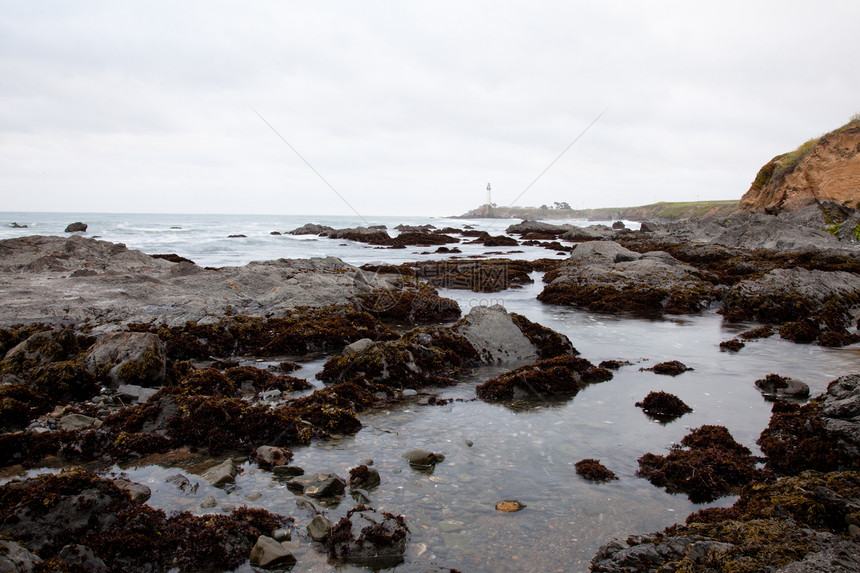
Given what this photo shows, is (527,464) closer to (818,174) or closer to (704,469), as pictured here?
(704,469)

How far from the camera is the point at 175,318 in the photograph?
1101 cm

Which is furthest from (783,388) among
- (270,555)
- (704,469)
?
(270,555)

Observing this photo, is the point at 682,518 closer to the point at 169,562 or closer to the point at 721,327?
the point at 169,562

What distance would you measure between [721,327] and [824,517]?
10.5 metres

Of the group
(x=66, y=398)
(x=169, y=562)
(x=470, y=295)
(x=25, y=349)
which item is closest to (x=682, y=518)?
(x=169, y=562)

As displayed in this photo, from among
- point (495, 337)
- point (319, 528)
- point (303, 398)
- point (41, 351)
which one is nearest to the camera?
point (319, 528)

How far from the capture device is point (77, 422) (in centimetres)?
618

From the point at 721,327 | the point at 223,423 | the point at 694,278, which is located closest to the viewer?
the point at 223,423

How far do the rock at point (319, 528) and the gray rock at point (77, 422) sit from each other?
142 inches

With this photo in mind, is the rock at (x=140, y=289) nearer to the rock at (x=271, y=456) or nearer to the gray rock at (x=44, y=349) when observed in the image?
the gray rock at (x=44, y=349)

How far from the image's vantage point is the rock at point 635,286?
15.6 metres

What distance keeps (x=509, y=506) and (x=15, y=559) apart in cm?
380

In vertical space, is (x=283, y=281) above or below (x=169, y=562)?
above

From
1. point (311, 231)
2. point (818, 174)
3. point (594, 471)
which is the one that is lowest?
point (594, 471)
